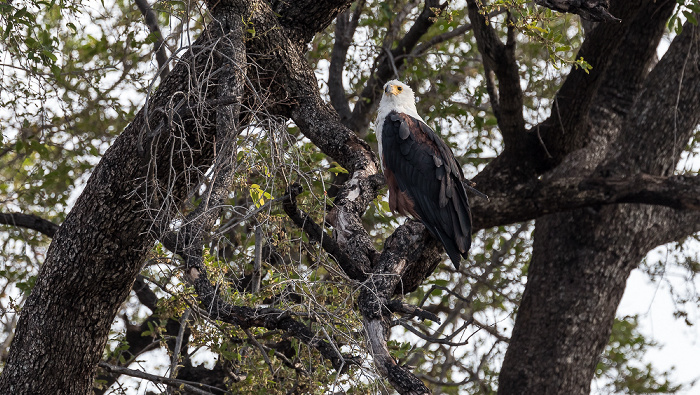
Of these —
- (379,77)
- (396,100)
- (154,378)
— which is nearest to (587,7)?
(396,100)

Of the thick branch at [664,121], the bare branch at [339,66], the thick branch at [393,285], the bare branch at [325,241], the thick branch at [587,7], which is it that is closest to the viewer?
the thick branch at [393,285]

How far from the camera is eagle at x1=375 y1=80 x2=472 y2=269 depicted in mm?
3268

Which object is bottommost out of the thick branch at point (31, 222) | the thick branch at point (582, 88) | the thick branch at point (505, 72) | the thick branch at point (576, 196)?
the thick branch at point (31, 222)

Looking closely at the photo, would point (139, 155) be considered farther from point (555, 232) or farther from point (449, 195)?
point (555, 232)

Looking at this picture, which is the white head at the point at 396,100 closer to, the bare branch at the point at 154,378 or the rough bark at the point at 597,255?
the rough bark at the point at 597,255

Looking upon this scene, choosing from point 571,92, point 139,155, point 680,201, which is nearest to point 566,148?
point 571,92

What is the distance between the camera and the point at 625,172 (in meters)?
4.84

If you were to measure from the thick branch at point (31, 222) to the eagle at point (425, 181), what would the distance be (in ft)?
6.44

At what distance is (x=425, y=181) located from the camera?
136 inches

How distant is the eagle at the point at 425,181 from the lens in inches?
129

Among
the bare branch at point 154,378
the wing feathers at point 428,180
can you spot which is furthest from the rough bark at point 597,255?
the bare branch at point 154,378

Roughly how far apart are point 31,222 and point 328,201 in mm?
2285

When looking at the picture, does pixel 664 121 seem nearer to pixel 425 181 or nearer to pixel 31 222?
pixel 425 181

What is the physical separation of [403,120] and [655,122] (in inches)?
86.5
